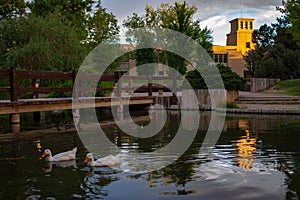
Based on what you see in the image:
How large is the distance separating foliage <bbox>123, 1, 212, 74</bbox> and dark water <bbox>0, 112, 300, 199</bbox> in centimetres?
2985

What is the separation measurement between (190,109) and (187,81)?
8.78 ft

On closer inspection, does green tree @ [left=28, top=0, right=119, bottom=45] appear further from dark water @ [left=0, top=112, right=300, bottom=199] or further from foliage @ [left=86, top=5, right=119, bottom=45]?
dark water @ [left=0, top=112, right=300, bottom=199]

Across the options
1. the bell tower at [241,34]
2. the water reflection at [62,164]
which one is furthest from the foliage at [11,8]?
the bell tower at [241,34]

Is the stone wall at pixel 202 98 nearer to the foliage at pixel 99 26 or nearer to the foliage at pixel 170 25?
the foliage at pixel 170 25

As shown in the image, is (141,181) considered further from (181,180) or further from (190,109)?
(190,109)

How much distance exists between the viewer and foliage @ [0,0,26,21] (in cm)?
3225

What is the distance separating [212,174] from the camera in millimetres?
6961

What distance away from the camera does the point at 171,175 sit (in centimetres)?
695

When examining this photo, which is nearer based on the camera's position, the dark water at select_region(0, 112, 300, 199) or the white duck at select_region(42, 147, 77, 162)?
the dark water at select_region(0, 112, 300, 199)

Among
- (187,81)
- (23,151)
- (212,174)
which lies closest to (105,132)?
(23,151)

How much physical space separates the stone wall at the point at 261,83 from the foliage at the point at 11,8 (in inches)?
860

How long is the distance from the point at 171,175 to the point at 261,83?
1208 inches

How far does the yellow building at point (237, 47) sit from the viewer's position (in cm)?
5866

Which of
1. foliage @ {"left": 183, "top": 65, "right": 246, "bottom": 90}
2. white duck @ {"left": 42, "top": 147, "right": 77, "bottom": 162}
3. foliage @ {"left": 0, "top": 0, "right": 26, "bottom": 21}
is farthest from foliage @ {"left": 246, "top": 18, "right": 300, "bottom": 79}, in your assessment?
white duck @ {"left": 42, "top": 147, "right": 77, "bottom": 162}
